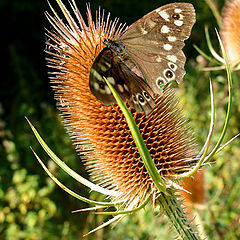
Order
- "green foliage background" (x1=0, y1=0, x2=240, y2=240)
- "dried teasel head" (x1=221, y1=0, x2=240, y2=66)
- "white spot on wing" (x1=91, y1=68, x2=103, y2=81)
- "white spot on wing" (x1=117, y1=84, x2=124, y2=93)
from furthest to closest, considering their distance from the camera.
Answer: "green foliage background" (x1=0, y1=0, x2=240, y2=240) < "dried teasel head" (x1=221, y1=0, x2=240, y2=66) < "white spot on wing" (x1=117, y1=84, x2=124, y2=93) < "white spot on wing" (x1=91, y1=68, x2=103, y2=81)

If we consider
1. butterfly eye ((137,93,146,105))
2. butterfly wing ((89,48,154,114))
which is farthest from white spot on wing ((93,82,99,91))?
butterfly eye ((137,93,146,105))

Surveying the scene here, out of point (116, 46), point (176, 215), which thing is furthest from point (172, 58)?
point (176, 215)

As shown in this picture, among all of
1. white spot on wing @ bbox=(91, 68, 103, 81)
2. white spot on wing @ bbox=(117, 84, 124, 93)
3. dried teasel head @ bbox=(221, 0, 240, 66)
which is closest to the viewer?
white spot on wing @ bbox=(91, 68, 103, 81)

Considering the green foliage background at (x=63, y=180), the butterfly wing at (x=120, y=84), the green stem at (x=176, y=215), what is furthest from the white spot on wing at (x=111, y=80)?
the green foliage background at (x=63, y=180)

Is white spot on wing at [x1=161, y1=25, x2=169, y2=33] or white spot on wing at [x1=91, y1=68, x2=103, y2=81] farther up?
white spot on wing at [x1=161, y1=25, x2=169, y2=33]

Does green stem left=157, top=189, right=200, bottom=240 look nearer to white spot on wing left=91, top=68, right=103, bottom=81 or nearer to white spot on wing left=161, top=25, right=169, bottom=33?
white spot on wing left=91, top=68, right=103, bottom=81

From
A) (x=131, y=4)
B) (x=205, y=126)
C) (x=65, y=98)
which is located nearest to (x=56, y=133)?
(x=205, y=126)
